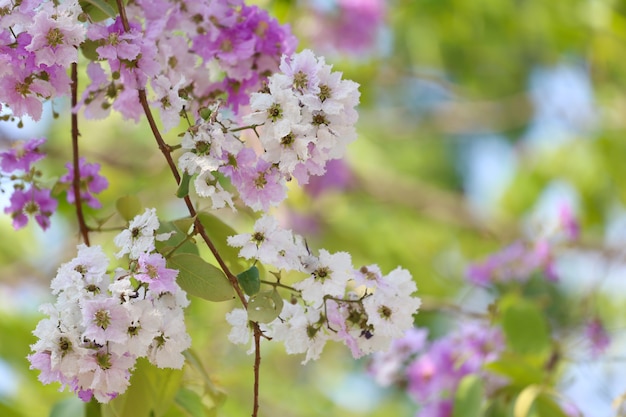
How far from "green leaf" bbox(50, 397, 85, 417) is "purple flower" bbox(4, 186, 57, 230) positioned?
17cm

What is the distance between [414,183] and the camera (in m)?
2.80

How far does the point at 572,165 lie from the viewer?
105 inches

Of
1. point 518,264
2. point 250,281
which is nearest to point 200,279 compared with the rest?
point 250,281

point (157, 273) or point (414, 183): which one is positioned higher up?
point (414, 183)

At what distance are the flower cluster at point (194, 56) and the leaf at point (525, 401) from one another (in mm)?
447

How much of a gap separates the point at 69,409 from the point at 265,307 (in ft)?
0.96

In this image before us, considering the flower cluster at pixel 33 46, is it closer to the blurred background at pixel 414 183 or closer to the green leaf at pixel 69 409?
the green leaf at pixel 69 409

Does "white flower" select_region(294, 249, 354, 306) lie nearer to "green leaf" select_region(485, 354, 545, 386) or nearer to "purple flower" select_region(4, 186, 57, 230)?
"purple flower" select_region(4, 186, 57, 230)

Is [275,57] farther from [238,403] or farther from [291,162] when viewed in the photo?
[238,403]

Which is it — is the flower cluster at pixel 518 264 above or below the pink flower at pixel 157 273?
above

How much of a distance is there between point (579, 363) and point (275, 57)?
689 mm

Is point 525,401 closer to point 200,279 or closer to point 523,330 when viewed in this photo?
point 523,330

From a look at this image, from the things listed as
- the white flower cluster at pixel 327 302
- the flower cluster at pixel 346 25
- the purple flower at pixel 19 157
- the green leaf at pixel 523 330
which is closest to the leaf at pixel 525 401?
the green leaf at pixel 523 330

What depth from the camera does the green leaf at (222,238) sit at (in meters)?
0.73
